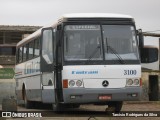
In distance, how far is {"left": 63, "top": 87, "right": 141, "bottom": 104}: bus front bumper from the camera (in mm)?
17891

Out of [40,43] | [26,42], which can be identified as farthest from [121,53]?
[26,42]

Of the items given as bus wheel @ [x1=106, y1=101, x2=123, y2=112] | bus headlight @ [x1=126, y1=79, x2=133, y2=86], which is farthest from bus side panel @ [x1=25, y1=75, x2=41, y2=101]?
bus headlight @ [x1=126, y1=79, x2=133, y2=86]

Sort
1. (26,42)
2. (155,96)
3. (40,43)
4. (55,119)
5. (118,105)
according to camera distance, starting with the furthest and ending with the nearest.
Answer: (155,96)
(26,42)
(40,43)
(118,105)
(55,119)

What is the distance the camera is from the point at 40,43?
2145 centimetres

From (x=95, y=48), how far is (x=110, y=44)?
53 cm

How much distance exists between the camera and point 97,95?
59.2 ft

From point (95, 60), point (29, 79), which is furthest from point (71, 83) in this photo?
point (29, 79)

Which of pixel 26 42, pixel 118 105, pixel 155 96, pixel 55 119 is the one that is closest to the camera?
pixel 55 119

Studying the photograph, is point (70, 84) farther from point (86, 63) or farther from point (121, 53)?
point (121, 53)

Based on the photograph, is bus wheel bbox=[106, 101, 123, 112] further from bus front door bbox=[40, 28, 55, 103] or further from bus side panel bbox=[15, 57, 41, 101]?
bus side panel bbox=[15, 57, 41, 101]

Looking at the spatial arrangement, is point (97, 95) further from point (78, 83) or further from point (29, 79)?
point (29, 79)

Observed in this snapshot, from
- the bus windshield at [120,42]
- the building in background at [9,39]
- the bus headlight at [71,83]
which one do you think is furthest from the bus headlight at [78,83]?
the building in background at [9,39]

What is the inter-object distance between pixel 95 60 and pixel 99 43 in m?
0.60

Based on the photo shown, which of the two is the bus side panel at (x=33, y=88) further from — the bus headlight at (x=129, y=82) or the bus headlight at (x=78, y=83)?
the bus headlight at (x=129, y=82)
